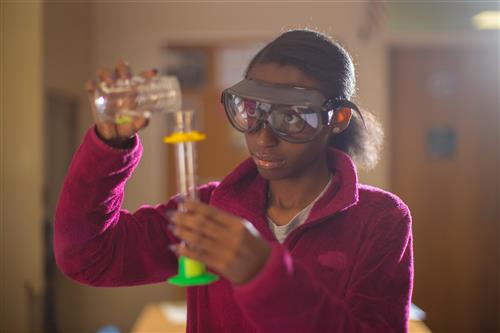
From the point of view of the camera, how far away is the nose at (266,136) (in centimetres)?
118

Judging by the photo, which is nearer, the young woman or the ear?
the young woman

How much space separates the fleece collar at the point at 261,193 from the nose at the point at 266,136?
0.19 meters

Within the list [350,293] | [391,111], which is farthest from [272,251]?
[391,111]

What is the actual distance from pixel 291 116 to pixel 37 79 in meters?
2.69

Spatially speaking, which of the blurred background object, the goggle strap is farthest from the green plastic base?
the blurred background object

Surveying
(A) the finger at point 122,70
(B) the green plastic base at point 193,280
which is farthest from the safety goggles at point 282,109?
(B) the green plastic base at point 193,280

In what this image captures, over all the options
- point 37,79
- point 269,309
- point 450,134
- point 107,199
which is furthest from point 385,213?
point 450,134

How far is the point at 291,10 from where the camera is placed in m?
4.72

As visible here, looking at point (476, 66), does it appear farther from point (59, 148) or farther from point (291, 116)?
point (291, 116)

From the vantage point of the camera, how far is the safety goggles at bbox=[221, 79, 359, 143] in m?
1.14

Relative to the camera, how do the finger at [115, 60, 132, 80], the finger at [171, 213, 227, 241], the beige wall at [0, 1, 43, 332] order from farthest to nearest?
the beige wall at [0, 1, 43, 332] < the finger at [115, 60, 132, 80] < the finger at [171, 213, 227, 241]

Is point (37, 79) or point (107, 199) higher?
point (37, 79)

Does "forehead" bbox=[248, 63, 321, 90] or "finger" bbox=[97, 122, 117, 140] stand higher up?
Answer: "forehead" bbox=[248, 63, 321, 90]

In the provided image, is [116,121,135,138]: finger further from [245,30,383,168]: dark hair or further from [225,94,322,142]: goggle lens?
[245,30,383,168]: dark hair
